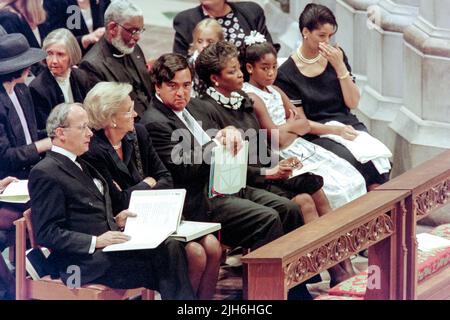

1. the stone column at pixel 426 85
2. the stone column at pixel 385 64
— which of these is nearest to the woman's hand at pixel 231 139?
the stone column at pixel 426 85

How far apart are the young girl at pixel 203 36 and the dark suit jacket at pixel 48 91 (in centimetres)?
72

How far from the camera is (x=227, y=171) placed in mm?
7848

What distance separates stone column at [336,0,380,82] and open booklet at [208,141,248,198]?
2319 mm

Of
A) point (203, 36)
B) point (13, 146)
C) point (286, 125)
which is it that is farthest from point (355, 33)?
point (13, 146)

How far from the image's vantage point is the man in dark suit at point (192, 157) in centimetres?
782

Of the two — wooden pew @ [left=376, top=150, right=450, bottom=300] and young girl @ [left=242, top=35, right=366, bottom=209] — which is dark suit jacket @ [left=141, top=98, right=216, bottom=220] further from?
wooden pew @ [left=376, top=150, right=450, bottom=300]

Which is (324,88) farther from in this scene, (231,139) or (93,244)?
(93,244)

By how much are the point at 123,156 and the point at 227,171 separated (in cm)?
59

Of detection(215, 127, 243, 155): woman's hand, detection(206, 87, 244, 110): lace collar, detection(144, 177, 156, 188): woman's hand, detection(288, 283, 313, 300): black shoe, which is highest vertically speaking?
detection(206, 87, 244, 110): lace collar

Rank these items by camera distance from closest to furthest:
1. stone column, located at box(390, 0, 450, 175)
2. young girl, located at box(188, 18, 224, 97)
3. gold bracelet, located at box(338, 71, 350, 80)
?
young girl, located at box(188, 18, 224, 97) → gold bracelet, located at box(338, 71, 350, 80) → stone column, located at box(390, 0, 450, 175)

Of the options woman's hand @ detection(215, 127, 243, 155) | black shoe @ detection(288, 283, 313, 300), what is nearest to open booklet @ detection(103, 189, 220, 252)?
woman's hand @ detection(215, 127, 243, 155)

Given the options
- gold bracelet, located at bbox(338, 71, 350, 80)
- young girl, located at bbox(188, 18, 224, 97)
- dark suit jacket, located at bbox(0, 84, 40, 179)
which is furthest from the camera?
gold bracelet, located at bbox(338, 71, 350, 80)

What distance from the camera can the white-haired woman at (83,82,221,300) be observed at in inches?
295

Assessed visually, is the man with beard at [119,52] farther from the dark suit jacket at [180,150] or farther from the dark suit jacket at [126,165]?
the dark suit jacket at [126,165]
